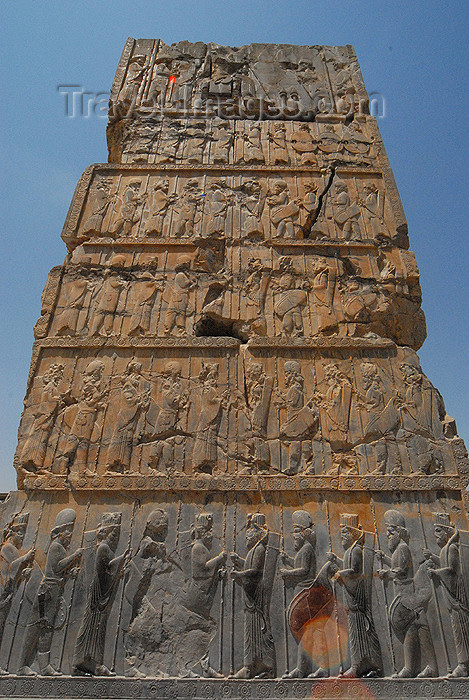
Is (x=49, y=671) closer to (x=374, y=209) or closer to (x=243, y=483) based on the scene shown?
(x=243, y=483)

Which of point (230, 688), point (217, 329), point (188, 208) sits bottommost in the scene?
point (230, 688)

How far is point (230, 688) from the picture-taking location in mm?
4348

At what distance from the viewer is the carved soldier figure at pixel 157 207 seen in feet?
23.7

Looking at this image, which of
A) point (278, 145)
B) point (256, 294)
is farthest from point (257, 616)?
point (278, 145)

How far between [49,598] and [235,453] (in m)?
2.13

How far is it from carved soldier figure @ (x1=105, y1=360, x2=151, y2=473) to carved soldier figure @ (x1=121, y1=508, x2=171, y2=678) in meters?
0.65

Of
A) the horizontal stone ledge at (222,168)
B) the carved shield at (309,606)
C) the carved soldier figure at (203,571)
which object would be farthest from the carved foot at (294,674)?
the horizontal stone ledge at (222,168)

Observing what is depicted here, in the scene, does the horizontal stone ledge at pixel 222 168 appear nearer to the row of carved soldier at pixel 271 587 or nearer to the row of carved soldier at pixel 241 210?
the row of carved soldier at pixel 241 210

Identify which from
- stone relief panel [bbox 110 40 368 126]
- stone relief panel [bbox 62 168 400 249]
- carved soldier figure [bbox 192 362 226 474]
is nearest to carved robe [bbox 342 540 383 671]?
carved soldier figure [bbox 192 362 226 474]

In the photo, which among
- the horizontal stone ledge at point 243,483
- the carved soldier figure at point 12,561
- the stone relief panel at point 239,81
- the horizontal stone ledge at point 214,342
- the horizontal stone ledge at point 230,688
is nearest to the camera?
the horizontal stone ledge at point 230,688

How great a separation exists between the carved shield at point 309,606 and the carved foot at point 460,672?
1.07 m

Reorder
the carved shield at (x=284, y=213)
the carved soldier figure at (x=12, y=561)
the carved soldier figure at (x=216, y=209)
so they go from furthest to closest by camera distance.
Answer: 1. the carved shield at (x=284, y=213)
2. the carved soldier figure at (x=216, y=209)
3. the carved soldier figure at (x=12, y=561)

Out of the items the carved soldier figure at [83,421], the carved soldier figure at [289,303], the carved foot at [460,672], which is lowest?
the carved foot at [460,672]

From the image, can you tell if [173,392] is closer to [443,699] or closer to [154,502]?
[154,502]
